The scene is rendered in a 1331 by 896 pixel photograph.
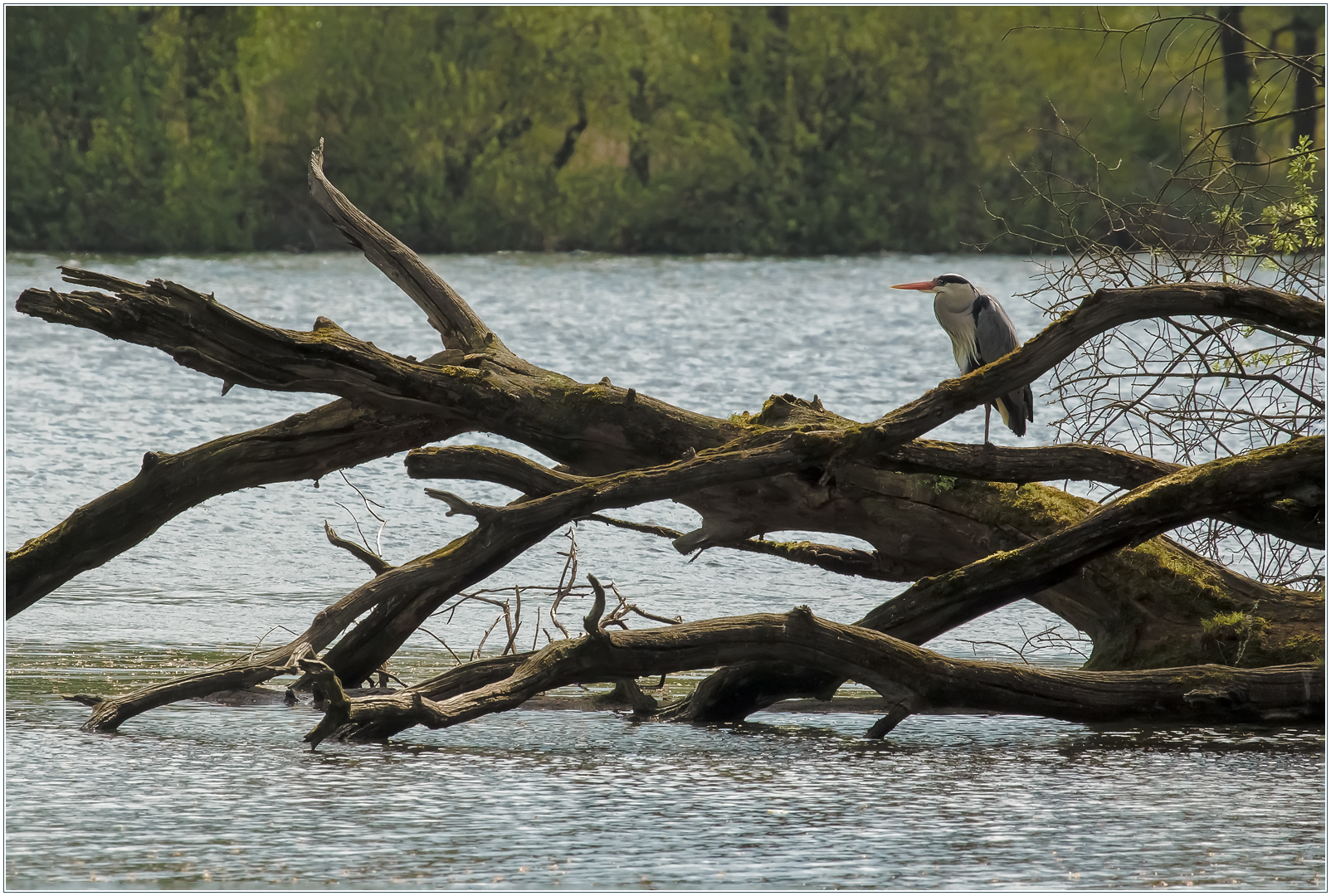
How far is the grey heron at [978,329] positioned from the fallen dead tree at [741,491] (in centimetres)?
66

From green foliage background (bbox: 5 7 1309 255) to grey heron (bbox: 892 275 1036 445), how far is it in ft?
94.0

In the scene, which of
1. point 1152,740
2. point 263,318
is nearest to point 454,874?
point 1152,740

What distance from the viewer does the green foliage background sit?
37094mm

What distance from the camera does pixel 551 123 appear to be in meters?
39.8

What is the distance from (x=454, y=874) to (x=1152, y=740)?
2905 millimetres

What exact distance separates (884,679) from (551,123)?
3458 cm

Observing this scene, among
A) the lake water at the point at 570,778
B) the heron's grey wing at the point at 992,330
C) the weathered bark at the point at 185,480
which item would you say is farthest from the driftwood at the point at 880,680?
the heron's grey wing at the point at 992,330

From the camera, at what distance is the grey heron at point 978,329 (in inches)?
312

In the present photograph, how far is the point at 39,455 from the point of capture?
47.1 feet

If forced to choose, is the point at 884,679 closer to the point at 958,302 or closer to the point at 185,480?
the point at 958,302

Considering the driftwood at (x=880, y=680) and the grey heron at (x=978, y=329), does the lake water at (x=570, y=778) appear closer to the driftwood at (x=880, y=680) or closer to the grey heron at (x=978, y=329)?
the driftwood at (x=880, y=680)

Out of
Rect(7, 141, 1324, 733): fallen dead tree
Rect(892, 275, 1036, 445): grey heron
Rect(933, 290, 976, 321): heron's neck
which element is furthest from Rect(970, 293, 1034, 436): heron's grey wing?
Rect(7, 141, 1324, 733): fallen dead tree

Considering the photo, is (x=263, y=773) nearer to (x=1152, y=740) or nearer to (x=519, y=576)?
(x=1152, y=740)

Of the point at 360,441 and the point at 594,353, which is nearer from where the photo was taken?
the point at 360,441
